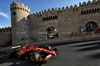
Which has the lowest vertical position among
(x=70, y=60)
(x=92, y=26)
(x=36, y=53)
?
(x=70, y=60)

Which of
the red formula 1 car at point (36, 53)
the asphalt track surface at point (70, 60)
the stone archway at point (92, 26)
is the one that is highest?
the stone archway at point (92, 26)

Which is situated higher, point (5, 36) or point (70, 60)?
point (5, 36)

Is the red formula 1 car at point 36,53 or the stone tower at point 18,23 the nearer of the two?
the red formula 1 car at point 36,53

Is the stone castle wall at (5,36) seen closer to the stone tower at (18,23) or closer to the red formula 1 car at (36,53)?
the stone tower at (18,23)

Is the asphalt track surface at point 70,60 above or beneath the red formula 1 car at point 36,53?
beneath

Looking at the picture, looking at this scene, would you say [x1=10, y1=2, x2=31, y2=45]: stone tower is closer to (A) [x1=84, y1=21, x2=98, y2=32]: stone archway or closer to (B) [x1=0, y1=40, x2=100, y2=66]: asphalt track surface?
(B) [x1=0, y1=40, x2=100, y2=66]: asphalt track surface

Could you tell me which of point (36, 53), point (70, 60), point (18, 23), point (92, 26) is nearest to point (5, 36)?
point (18, 23)

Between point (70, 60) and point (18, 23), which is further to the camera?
point (18, 23)

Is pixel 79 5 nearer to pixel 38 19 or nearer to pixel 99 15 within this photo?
pixel 99 15

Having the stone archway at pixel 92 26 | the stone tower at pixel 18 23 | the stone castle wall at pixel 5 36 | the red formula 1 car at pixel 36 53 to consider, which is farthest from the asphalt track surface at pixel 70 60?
the stone castle wall at pixel 5 36

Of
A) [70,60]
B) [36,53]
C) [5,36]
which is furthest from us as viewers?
[5,36]

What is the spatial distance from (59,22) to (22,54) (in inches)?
491

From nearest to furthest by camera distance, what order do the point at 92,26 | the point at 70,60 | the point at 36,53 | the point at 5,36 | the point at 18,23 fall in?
the point at 36,53, the point at 70,60, the point at 92,26, the point at 18,23, the point at 5,36

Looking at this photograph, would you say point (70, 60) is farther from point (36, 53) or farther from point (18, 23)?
point (18, 23)
